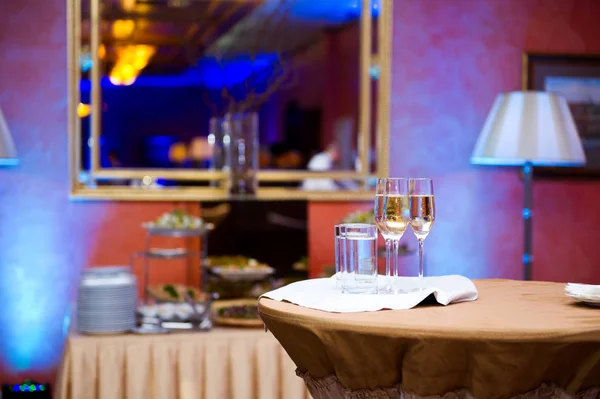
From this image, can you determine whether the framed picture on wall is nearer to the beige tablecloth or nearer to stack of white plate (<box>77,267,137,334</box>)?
the beige tablecloth

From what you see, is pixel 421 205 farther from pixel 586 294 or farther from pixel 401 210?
pixel 586 294

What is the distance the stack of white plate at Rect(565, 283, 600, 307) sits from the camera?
5.35 ft

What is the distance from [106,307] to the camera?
3.24 metres

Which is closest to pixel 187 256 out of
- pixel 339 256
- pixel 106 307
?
pixel 106 307

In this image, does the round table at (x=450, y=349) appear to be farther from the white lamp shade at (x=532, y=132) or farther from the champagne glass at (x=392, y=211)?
the white lamp shade at (x=532, y=132)

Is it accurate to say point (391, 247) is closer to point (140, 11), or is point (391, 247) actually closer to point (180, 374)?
point (180, 374)

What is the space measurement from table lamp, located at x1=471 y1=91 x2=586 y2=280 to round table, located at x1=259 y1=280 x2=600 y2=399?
2.41m

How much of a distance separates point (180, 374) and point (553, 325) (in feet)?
6.46

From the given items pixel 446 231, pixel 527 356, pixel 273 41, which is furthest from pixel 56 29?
pixel 527 356

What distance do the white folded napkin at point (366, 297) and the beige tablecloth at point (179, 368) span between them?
148cm

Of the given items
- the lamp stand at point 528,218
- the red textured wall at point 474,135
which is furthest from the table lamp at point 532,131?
the red textured wall at point 474,135

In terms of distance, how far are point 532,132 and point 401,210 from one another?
2.49 meters

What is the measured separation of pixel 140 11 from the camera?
4.07m

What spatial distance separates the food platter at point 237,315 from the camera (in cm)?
334
